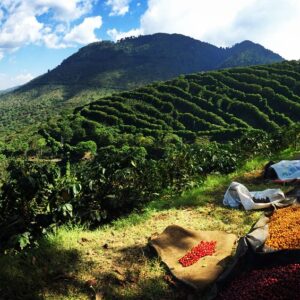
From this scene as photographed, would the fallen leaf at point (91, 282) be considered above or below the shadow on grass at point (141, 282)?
above

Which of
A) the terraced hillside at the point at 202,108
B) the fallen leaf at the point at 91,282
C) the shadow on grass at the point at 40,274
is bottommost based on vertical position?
the terraced hillside at the point at 202,108

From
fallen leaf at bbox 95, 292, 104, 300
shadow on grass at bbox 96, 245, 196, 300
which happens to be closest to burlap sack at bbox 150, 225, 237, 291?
shadow on grass at bbox 96, 245, 196, 300

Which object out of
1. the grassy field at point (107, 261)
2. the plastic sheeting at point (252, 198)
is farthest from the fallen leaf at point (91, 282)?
the plastic sheeting at point (252, 198)

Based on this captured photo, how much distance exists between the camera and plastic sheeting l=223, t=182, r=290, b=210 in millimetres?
8164

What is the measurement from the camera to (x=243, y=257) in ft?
17.8

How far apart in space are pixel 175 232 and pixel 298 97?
8267 centimetres

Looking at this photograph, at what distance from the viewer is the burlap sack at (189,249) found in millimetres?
5430

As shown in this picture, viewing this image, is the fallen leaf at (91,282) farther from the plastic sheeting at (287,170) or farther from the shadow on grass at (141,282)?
the plastic sheeting at (287,170)

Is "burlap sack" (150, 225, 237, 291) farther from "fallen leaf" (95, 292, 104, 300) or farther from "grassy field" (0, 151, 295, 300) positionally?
"fallen leaf" (95, 292, 104, 300)

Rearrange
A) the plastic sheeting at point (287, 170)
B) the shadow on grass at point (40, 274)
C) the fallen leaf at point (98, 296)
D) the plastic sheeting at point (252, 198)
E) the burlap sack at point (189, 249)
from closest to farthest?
the fallen leaf at point (98, 296), the shadow on grass at point (40, 274), the burlap sack at point (189, 249), the plastic sheeting at point (252, 198), the plastic sheeting at point (287, 170)

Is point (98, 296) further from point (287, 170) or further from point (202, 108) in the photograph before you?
point (202, 108)

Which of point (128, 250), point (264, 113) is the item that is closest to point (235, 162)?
point (128, 250)

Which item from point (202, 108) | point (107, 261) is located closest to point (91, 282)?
point (107, 261)

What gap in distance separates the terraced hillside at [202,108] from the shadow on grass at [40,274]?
229 ft
